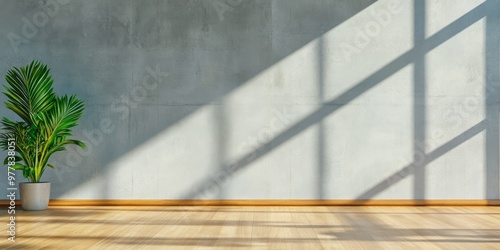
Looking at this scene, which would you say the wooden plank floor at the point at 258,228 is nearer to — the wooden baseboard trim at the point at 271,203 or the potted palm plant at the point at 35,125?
the wooden baseboard trim at the point at 271,203

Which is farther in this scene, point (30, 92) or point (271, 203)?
point (271, 203)

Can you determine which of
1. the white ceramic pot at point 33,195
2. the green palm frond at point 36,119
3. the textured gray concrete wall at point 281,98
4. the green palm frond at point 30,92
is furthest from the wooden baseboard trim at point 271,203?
the green palm frond at point 30,92

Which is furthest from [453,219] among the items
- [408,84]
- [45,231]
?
[45,231]

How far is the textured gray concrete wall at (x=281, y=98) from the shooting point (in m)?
6.57

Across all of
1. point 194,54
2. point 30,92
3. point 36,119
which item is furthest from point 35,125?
point 194,54

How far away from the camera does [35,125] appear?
6.10 m

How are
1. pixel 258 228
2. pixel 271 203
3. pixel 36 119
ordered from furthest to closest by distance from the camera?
1. pixel 271 203
2. pixel 36 119
3. pixel 258 228

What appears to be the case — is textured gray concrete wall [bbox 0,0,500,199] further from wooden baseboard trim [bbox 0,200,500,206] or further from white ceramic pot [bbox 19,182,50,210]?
white ceramic pot [bbox 19,182,50,210]

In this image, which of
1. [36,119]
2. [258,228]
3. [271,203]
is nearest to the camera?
[258,228]

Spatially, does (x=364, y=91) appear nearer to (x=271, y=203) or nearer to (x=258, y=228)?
(x=271, y=203)

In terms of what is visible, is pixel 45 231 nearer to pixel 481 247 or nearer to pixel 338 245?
pixel 338 245

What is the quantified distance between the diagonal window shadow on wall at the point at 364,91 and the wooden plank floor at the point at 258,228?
0.28m

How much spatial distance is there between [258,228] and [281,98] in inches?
76.6

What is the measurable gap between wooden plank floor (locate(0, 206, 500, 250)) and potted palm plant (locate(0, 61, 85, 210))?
0.27 meters
